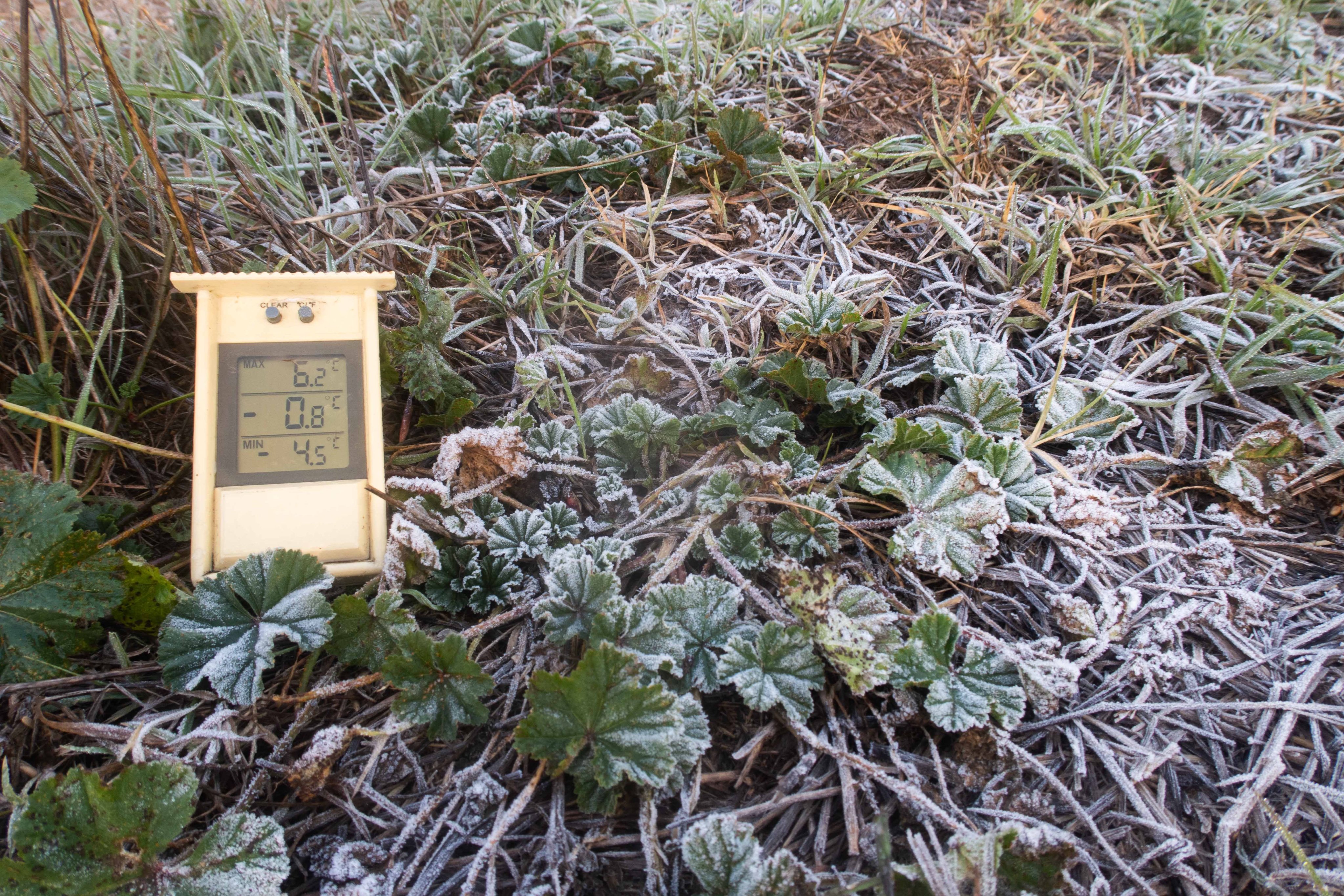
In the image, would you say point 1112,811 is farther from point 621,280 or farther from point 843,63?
point 843,63

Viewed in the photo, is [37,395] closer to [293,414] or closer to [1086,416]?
[293,414]

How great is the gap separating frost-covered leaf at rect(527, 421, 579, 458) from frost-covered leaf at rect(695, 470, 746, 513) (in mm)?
351

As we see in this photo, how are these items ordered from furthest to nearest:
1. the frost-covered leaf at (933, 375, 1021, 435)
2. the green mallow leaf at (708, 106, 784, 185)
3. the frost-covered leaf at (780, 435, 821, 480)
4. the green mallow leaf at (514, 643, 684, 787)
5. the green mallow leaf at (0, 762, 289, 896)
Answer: the green mallow leaf at (708, 106, 784, 185)
the frost-covered leaf at (933, 375, 1021, 435)
the frost-covered leaf at (780, 435, 821, 480)
the green mallow leaf at (514, 643, 684, 787)
the green mallow leaf at (0, 762, 289, 896)

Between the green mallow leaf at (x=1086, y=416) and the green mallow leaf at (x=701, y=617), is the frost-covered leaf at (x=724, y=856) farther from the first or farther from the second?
the green mallow leaf at (x=1086, y=416)

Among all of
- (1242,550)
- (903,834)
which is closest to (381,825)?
(903,834)

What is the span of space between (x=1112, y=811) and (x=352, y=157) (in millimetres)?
2796

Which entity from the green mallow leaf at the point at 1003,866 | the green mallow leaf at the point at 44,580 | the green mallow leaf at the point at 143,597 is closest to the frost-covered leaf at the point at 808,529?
the green mallow leaf at the point at 1003,866

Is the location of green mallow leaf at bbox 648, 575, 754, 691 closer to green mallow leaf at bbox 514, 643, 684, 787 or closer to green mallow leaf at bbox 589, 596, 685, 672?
green mallow leaf at bbox 589, 596, 685, 672

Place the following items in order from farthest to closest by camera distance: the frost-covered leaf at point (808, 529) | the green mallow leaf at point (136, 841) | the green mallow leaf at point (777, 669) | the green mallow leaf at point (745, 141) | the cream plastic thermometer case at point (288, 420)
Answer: the green mallow leaf at point (745, 141) → the frost-covered leaf at point (808, 529) → the cream plastic thermometer case at point (288, 420) → the green mallow leaf at point (777, 669) → the green mallow leaf at point (136, 841)

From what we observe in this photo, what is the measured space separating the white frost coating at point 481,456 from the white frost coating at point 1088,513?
129 centimetres

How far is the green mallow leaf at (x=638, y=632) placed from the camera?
1436mm

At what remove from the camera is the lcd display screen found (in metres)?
1.62

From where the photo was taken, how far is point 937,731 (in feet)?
4.83

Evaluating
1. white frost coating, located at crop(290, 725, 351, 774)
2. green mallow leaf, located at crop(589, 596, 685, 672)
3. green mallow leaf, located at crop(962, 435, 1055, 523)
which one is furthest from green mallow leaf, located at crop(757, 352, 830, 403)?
white frost coating, located at crop(290, 725, 351, 774)
